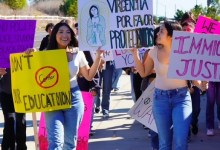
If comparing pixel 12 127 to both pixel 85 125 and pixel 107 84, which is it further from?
pixel 107 84

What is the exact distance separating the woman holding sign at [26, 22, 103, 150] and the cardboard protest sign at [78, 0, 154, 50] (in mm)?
182

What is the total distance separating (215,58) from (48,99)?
64.9 inches

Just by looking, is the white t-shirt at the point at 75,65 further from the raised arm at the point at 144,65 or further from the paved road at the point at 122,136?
the paved road at the point at 122,136

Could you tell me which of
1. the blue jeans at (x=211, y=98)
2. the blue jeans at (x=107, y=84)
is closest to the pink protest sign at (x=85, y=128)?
the blue jeans at (x=211, y=98)

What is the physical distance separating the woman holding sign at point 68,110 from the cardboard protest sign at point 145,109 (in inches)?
43.0

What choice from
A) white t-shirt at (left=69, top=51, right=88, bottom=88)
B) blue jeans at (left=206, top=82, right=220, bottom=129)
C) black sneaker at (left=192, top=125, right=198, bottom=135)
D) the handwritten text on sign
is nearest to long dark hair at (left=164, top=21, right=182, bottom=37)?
the handwritten text on sign

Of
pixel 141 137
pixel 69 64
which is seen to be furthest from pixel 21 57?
pixel 141 137

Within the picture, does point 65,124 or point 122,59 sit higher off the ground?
point 122,59

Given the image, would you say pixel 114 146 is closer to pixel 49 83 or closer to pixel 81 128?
pixel 81 128

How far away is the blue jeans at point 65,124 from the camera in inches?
187

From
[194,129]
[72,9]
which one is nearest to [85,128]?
[194,129]

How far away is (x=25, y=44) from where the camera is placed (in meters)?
5.61

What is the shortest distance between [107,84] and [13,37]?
3438 mm

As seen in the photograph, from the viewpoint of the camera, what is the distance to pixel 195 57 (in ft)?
15.9
